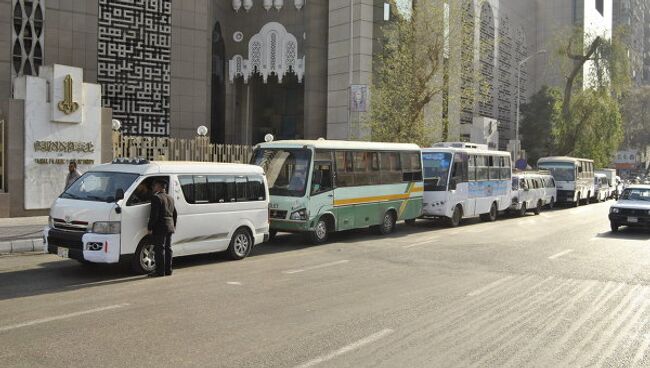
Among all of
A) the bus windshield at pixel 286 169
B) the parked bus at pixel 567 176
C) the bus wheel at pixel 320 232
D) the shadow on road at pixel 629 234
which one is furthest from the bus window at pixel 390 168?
the parked bus at pixel 567 176

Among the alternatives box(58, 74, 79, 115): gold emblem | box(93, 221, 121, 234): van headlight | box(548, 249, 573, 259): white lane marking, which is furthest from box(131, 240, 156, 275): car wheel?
box(58, 74, 79, 115): gold emblem

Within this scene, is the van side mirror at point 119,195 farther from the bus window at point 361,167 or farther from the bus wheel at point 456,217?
the bus wheel at point 456,217

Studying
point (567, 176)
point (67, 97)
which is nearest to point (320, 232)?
point (67, 97)

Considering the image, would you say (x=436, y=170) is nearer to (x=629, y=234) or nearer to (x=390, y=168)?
(x=390, y=168)

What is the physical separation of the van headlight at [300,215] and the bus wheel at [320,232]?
0.52m

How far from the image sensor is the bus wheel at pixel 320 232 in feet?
51.8

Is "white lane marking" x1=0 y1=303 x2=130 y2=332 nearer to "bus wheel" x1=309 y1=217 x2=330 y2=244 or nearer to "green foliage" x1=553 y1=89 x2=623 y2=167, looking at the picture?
"bus wheel" x1=309 y1=217 x2=330 y2=244

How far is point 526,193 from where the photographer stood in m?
28.1

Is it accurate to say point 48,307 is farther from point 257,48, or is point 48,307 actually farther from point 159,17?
point 257,48

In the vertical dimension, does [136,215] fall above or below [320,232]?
above

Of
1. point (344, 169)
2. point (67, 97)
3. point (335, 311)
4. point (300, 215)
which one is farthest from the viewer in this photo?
point (67, 97)

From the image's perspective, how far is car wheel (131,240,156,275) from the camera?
35.2ft

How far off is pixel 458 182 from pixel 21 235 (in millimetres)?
14033

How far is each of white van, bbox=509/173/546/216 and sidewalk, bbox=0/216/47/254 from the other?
1906cm
